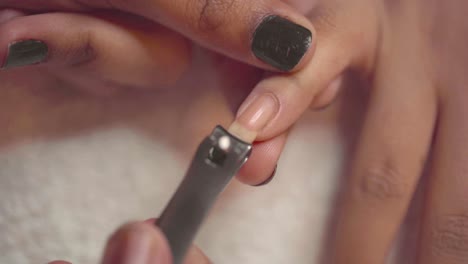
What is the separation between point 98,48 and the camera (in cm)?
59

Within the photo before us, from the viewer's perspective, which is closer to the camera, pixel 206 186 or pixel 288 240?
pixel 206 186

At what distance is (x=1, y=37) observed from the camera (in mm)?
547

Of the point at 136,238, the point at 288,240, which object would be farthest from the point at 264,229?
the point at 136,238

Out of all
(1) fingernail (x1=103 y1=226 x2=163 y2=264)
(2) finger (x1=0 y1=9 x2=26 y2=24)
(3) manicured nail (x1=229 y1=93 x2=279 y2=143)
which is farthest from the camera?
(2) finger (x1=0 y1=9 x2=26 y2=24)

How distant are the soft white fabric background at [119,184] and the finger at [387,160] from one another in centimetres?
3

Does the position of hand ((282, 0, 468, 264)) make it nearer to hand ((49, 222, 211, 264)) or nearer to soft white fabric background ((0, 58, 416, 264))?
soft white fabric background ((0, 58, 416, 264))

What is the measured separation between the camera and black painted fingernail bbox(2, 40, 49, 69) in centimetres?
55

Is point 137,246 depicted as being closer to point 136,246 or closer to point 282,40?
point 136,246

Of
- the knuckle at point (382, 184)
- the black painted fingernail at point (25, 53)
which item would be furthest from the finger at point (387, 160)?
the black painted fingernail at point (25, 53)

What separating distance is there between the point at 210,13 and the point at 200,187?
0.58 ft

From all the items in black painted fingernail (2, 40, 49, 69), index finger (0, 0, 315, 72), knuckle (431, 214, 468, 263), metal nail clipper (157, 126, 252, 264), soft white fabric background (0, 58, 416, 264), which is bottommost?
soft white fabric background (0, 58, 416, 264)

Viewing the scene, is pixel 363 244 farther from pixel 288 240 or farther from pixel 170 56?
A: pixel 170 56

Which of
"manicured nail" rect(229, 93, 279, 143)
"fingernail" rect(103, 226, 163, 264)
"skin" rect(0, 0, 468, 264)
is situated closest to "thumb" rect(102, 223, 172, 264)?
"fingernail" rect(103, 226, 163, 264)

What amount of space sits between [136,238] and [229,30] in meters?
0.23
